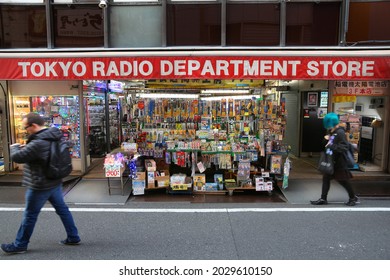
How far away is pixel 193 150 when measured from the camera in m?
7.21

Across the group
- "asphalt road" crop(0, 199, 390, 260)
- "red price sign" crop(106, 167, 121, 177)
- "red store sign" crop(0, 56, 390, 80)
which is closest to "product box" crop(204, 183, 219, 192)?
"asphalt road" crop(0, 199, 390, 260)

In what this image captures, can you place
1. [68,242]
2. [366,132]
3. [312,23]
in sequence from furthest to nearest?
[366,132]
[312,23]
[68,242]

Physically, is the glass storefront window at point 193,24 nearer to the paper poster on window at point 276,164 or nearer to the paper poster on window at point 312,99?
the paper poster on window at point 276,164

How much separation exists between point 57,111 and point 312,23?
23.0 ft

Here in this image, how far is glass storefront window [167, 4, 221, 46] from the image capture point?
8.12 m

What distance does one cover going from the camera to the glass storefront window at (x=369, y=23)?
7.94 metres

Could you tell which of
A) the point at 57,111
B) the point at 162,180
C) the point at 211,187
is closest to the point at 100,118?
the point at 57,111

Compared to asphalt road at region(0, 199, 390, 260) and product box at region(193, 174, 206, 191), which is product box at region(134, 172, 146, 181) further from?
product box at region(193, 174, 206, 191)

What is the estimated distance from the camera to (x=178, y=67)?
7.28 meters

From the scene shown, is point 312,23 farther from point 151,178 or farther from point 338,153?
point 151,178

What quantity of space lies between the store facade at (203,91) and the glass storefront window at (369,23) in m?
0.90

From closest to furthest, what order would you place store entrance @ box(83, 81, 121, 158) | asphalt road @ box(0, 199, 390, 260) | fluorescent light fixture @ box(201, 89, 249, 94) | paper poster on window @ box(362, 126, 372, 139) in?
asphalt road @ box(0, 199, 390, 260)
paper poster on window @ box(362, 126, 372, 139)
store entrance @ box(83, 81, 121, 158)
fluorescent light fixture @ box(201, 89, 249, 94)

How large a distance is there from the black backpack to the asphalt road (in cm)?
110
